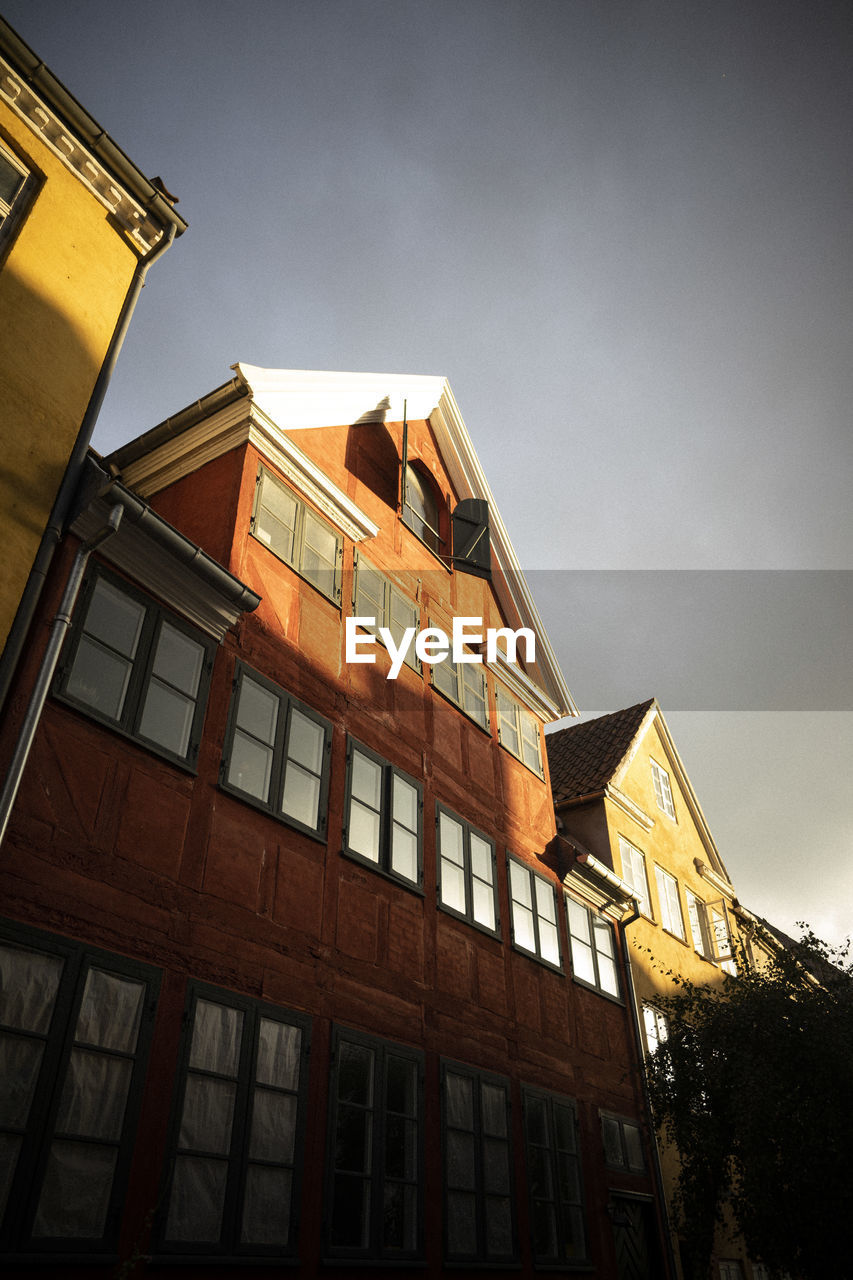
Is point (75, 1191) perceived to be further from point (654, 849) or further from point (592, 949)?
point (654, 849)

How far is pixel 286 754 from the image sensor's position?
9.88 metres

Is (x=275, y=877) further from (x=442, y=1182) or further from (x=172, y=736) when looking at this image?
(x=442, y=1182)

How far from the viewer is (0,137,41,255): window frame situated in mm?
8773

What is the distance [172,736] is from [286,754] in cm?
155

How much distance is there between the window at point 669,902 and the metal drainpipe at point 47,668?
15.4 metres

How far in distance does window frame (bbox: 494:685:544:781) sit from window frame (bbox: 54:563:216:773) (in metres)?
7.13

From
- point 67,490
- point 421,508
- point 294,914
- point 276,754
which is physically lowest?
point 294,914

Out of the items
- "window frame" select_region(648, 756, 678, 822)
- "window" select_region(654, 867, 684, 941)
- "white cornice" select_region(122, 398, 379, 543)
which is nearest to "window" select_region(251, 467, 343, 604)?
"white cornice" select_region(122, 398, 379, 543)

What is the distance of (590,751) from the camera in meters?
21.5

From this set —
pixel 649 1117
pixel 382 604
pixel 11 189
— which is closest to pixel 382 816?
pixel 382 604

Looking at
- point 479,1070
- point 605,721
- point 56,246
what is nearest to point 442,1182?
point 479,1070

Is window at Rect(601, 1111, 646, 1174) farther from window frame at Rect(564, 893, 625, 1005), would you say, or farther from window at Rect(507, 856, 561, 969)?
window at Rect(507, 856, 561, 969)

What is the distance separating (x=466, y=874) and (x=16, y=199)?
30.6 ft

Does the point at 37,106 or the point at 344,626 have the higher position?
the point at 37,106
